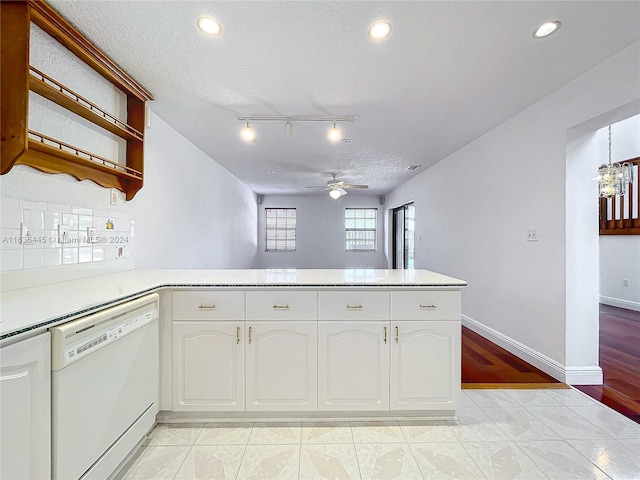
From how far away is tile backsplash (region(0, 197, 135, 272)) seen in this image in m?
1.39

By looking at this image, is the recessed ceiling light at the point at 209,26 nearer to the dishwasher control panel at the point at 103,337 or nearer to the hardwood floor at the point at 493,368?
the dishwasher control panel at the point at 103,337

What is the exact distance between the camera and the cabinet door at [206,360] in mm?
1721

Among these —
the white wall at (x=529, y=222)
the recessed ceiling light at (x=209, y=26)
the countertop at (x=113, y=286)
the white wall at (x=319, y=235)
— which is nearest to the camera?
the countertop at (x=113, y=286)

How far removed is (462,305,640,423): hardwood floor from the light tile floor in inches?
11.9

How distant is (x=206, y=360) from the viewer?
1726 mm

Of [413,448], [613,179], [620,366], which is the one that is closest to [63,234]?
[413,448]

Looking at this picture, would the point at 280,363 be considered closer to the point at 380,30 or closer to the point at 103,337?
the point at 103,337

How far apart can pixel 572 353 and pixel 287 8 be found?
10.6 feet

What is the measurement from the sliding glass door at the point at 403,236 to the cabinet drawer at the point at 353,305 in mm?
5078

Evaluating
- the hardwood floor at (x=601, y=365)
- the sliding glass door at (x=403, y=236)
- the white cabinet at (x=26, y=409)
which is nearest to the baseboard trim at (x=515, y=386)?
the hardwood floor at (x=601, y=365)

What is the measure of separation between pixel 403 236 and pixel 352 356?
5840mm

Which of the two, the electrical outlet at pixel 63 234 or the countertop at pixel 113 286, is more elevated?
the electrical outlet at pixel 63 234

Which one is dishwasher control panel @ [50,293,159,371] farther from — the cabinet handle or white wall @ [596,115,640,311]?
white wall @ [596,115,640,311]

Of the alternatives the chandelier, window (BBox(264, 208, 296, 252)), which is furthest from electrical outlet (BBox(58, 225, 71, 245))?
window (BBox(264, 208, 296, 252))
